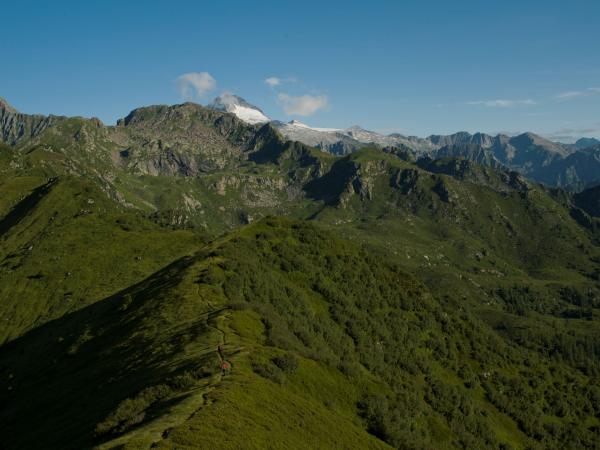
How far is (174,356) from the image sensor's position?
82.5m

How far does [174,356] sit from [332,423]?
3132cm

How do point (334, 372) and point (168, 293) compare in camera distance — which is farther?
point (168, 293)

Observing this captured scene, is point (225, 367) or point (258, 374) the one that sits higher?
point (225, 367)

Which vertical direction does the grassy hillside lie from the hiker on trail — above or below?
below

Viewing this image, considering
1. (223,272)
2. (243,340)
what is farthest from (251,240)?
(243,340)

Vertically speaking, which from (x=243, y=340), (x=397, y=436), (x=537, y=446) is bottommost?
(x=537, y=446)

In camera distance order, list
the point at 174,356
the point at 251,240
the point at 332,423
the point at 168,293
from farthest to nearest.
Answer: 1. the point at 251,240
2. the point at 168,293
3. the point at 174,356
4. the point at 332,423

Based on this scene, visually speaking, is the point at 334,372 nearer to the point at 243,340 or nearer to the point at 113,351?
the point at 243,340

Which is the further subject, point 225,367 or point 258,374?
point 258,374

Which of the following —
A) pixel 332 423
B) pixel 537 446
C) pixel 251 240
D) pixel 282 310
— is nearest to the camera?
pixel 332 423

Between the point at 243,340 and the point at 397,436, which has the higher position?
the point at 243,340

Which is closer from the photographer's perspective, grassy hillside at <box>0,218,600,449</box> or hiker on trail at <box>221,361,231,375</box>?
grassy hillside at <box>0,218,600,449</box>

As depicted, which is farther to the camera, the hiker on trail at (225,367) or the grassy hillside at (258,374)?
the hiker on trail at (225,367)

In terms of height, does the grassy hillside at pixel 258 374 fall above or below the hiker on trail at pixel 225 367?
below
